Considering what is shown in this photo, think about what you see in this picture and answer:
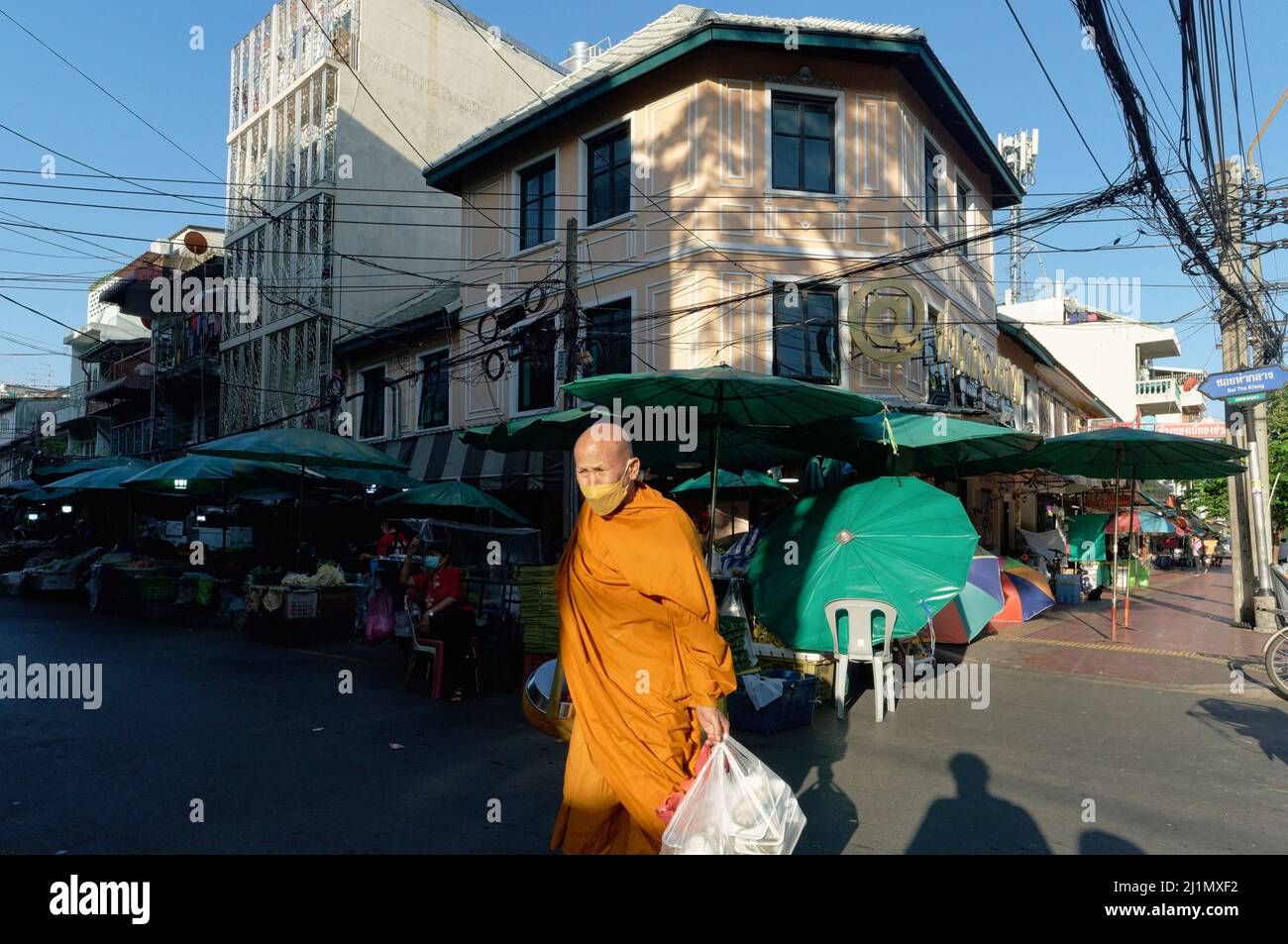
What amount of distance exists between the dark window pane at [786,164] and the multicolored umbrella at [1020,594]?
737cm

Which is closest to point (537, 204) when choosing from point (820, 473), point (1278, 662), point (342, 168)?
point (342, 168)

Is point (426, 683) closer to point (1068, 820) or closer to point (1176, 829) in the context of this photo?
point (1068, 820)

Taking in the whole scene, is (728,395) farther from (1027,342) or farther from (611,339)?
(1027,342)

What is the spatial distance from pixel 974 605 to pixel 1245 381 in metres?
5.76

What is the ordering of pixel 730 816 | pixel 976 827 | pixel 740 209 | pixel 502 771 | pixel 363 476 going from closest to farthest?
1. pixel 730 816
2. pixel 976 827
3. pixel 502 771
4. pixel 740 209
5. pixel 363 476

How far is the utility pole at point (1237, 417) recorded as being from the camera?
12672 millimetres

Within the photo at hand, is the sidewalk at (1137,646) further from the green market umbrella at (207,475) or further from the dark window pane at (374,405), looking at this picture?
the dark window pane at (374,405)

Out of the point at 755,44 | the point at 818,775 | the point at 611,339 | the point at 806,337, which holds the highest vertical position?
the point at 755,44

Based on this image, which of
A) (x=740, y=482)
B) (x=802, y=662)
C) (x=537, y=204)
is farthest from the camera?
(x=537, y=204)

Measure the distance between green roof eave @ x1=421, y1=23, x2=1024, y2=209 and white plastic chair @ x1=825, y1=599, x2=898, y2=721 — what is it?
10.3 m

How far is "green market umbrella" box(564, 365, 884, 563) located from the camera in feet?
21.1

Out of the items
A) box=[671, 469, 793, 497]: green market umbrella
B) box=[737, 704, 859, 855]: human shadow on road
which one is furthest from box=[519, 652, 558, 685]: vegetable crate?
box=[671, 469, 793, 497]: green market umbrella

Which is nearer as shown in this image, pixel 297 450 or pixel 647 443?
pixel 647 443

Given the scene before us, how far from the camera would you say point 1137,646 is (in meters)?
11.5
